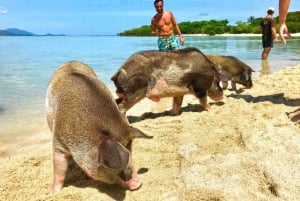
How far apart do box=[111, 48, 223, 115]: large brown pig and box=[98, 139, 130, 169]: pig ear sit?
3178 mm

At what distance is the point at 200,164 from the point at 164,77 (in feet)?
9.55

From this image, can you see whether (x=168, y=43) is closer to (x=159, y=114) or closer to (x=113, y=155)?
(x=159, y=114)

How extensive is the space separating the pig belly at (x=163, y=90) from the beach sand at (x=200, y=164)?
545mm

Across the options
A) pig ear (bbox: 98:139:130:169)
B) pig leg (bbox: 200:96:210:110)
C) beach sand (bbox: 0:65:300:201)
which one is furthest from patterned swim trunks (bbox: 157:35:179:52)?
pig ear (bbox: 98:139:130:169)

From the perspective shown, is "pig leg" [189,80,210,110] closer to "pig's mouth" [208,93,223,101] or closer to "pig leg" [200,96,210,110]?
"pig leg" [200,96,210,110]

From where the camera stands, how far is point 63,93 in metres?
4.30

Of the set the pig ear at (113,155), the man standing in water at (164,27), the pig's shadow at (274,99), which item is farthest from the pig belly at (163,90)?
the pig ear at (113,155)

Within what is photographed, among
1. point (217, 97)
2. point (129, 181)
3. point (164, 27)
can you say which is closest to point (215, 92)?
point (217, 97)

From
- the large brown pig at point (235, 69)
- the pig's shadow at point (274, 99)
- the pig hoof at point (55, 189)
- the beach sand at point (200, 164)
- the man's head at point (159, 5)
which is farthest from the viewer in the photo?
the large brown pig at point (235, 69)

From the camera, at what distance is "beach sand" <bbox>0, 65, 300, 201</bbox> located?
3.67 meters

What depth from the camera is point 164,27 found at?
28.8 feet

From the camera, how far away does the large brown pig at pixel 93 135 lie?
3.46m

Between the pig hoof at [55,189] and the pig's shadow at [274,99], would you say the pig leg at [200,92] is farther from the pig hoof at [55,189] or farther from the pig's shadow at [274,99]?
the pig hoof at [55,189]

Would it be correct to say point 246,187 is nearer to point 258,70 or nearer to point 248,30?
point 258,70
